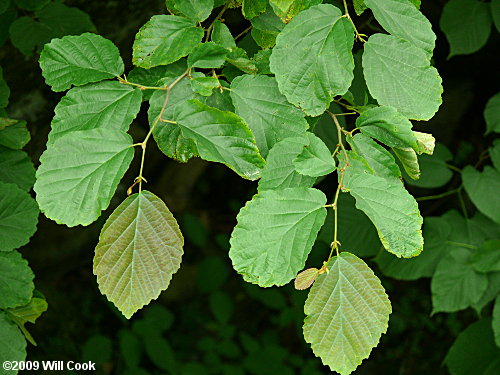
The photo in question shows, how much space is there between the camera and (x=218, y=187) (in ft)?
11.3

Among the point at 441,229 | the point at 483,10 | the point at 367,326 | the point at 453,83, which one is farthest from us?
the point at 453,83

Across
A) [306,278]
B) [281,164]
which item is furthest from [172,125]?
[306,278]

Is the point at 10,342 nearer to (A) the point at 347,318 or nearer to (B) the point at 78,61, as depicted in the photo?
(B) the point at 78,61

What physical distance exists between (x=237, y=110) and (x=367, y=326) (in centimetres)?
36

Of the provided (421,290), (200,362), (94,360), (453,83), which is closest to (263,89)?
(453,83)

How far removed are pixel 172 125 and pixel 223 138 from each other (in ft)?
0.45

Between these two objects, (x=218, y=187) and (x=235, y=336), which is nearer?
(x=235, y=336)

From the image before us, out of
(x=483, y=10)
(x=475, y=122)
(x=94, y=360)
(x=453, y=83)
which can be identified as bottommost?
(x=94, y=360)

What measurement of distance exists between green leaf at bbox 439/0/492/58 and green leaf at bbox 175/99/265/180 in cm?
124

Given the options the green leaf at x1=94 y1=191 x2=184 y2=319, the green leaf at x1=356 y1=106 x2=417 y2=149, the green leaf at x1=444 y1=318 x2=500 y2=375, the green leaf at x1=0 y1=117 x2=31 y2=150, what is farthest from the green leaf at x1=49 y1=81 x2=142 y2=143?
the green leaf at x1=444 y1=318 x2=500 y2=375

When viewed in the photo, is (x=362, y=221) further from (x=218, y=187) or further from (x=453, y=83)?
(x=218, y=187)

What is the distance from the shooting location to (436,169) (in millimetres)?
1943

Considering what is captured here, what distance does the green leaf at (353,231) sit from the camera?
1.90 m

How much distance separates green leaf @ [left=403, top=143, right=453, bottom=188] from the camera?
75.6 inches
